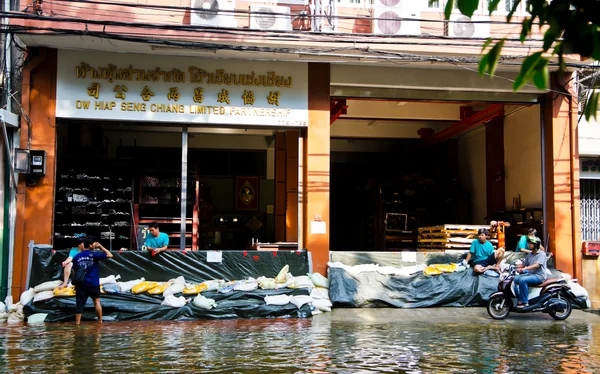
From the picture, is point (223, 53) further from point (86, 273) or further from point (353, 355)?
point (353, 355)

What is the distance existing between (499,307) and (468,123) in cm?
Answer: 799

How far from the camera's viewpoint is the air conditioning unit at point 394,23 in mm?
14352

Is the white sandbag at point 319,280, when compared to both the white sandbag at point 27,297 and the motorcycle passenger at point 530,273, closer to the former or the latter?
the motorcycle passenger at point 530,273

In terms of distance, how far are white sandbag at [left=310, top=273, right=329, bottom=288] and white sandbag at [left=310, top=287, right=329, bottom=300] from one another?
85 mm

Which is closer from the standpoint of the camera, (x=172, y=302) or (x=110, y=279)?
(x=172, y=302)

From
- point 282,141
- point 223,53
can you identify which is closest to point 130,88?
point 223,53

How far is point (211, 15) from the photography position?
14023 mm

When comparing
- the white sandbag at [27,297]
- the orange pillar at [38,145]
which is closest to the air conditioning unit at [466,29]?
the orange pillar at [38,145]

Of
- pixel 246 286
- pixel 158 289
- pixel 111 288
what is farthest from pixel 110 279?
pixel 246 286

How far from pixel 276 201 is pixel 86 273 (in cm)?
852

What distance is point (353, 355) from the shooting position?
28.0 ft

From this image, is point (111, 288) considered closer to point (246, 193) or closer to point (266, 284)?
point (266, 284)

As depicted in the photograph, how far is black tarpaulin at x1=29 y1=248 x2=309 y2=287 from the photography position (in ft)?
42.1

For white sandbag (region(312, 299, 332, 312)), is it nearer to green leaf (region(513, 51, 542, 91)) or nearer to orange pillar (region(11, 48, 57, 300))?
orange pillar (region(11, 48, 57, 300))
